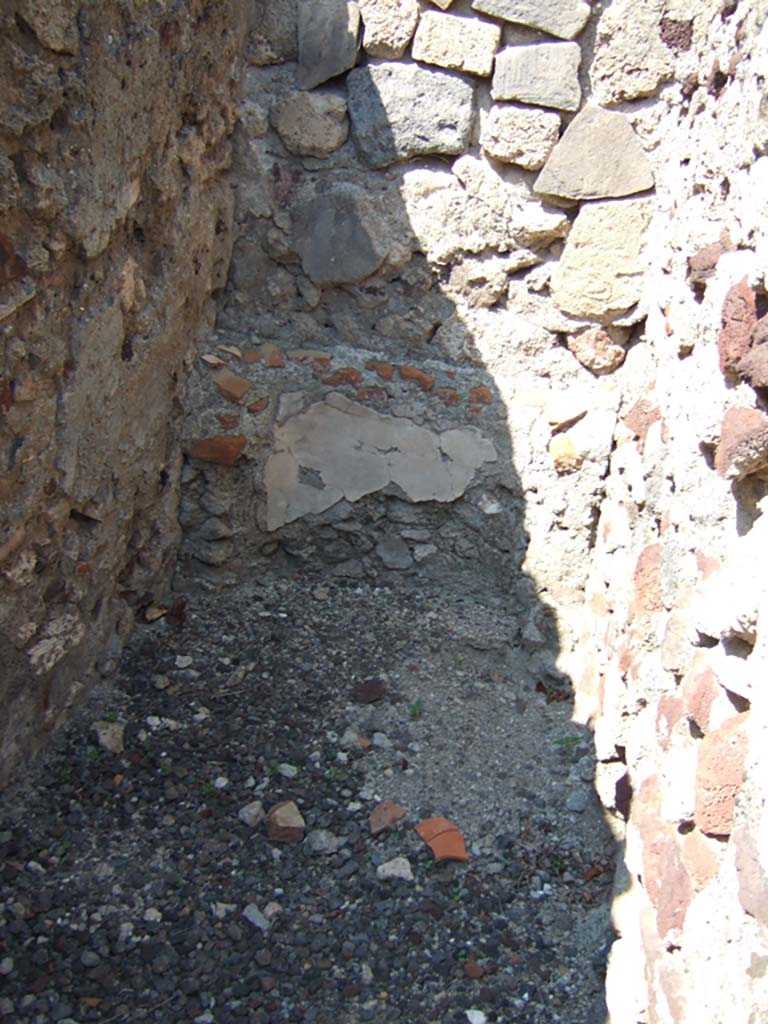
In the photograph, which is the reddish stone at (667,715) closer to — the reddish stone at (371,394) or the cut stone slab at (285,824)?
the cut stone slab at (285,824)

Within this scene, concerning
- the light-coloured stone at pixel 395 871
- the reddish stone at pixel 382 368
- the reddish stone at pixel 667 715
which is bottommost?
the light-coloured stone at pixel 395 871

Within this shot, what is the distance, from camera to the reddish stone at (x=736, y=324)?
64.4 inches

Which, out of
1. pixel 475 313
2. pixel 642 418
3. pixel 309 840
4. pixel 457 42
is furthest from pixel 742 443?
pixel 457 42

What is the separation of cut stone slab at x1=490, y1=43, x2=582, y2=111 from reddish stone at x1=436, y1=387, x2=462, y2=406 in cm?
81

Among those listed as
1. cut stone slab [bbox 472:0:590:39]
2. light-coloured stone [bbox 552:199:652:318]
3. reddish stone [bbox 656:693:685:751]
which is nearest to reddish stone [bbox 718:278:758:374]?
reddish stone [bbox 656:693:685:751]

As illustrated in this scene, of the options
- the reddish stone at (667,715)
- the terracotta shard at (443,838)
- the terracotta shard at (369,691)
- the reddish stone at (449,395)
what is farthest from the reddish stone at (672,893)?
the reddish stone at (449,395)

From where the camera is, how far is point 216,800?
7.24 feet

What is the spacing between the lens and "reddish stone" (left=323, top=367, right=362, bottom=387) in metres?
2.81

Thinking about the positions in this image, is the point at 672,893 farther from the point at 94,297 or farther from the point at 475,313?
Result: the point at 475,313

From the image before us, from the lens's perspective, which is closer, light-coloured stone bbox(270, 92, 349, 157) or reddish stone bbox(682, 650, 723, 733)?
reddish stone bbox(682, 650, 723, 733)

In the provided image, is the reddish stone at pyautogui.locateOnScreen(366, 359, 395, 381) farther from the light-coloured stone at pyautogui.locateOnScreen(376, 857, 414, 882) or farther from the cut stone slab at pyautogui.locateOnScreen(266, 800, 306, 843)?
the light-coloured stone at pyautogui.locateOnScreen(376, 857, 414, 882)

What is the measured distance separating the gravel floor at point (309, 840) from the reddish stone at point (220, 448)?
42 centimetres

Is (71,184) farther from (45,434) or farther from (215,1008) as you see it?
(215,1008)

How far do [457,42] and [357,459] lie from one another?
1180 mm
